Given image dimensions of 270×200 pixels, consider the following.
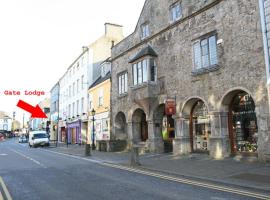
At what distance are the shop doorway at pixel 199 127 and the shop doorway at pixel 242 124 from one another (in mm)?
1836

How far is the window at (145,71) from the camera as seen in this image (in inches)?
864

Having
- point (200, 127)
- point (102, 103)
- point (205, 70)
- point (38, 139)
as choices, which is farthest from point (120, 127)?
point (38, 139)

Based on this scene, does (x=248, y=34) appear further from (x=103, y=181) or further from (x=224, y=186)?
(x=103, y=181)

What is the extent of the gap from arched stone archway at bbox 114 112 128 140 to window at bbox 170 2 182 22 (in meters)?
10.6

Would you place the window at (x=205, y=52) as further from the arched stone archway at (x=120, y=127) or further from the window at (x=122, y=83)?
the arched stone archway at (x=120, y=127)

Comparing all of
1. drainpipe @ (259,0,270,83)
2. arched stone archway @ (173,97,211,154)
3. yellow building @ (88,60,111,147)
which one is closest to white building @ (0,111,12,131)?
yellow building @ (88,60,111,147)

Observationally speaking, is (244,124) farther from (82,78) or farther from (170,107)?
(82,78)

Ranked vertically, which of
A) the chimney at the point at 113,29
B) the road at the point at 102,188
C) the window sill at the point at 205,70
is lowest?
the road at the point at 102,188

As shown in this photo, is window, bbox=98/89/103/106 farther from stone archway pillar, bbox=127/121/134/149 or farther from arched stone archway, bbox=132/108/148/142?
arched stone archway, bbox=132/108/148/142

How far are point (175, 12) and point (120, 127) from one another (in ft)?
39.4

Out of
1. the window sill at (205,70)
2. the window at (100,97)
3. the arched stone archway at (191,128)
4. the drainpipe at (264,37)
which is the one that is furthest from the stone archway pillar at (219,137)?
the window at (100,97)

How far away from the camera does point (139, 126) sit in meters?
25.5

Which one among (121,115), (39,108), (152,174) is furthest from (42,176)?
(39,108)

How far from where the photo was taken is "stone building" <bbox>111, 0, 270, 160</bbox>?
15.2 m
